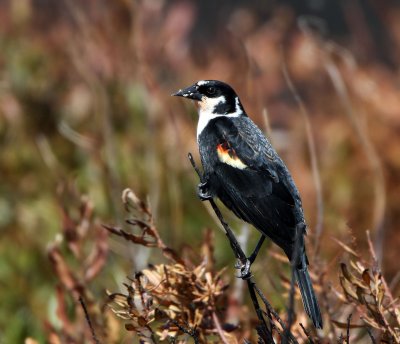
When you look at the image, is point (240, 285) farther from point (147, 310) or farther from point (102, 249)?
point (147, 310)

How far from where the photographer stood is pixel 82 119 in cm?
610

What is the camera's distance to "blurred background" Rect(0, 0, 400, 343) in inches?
171

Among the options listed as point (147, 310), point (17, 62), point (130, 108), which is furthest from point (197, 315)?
point (17, 62)

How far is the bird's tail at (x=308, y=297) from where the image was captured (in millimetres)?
2018

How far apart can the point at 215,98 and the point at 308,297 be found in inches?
39.8

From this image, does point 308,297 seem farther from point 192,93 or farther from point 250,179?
point 192,93

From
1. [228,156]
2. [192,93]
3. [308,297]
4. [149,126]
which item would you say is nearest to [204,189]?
[228,156]

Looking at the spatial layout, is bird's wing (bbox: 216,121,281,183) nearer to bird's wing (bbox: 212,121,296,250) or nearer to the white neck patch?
bird's wing (bbox: 212,121,296,250)

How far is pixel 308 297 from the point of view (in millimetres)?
2125

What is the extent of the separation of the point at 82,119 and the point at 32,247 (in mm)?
1714

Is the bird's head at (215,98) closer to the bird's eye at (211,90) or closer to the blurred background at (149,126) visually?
the bird's eye at (211,90)

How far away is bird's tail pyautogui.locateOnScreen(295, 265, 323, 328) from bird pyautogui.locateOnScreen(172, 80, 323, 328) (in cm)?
5

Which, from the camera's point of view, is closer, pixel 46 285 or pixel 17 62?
pixel 46 285

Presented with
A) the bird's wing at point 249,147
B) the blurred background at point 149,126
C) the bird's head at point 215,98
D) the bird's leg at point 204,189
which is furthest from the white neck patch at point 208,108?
the blurred background at point 149,126
